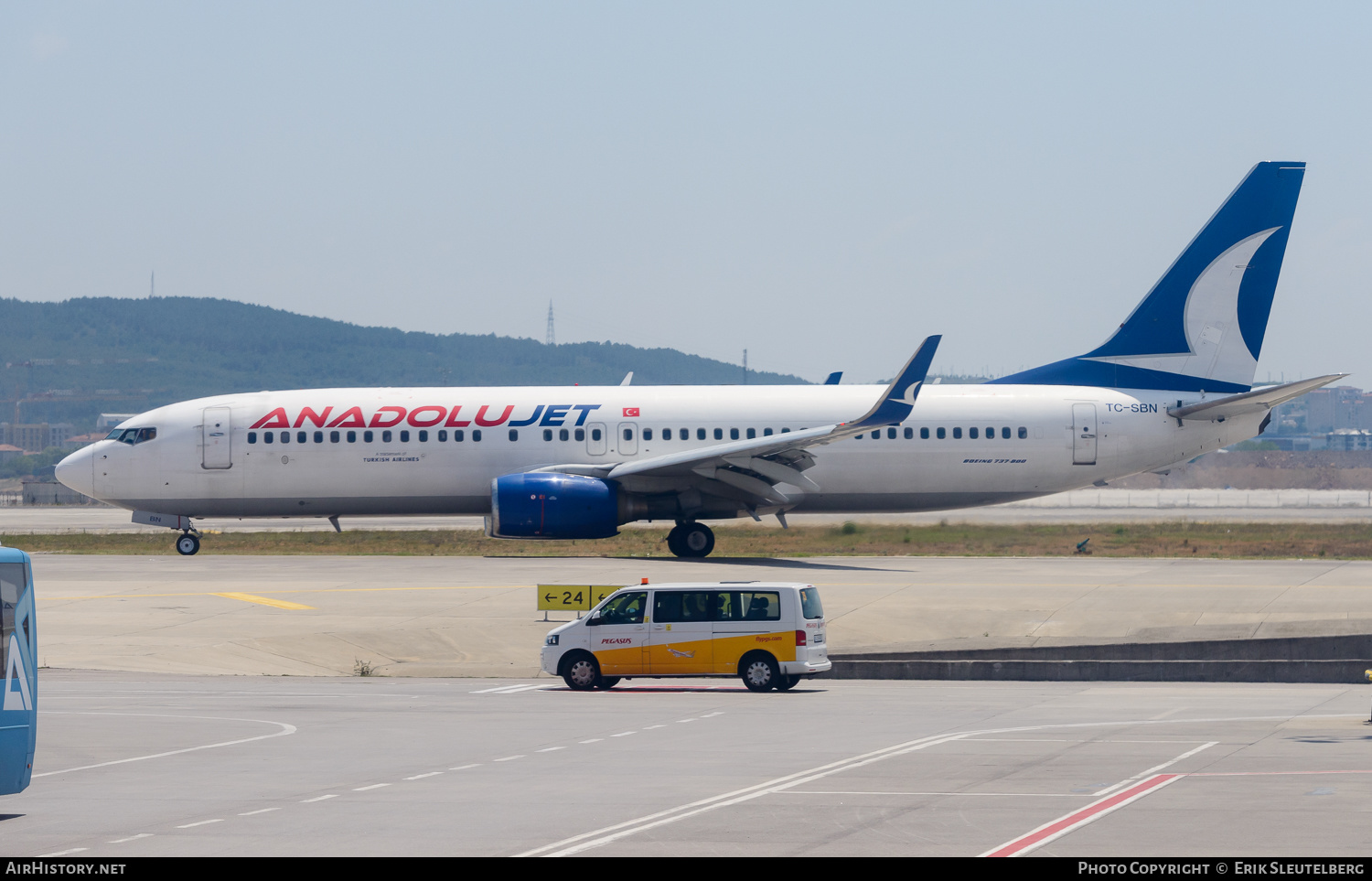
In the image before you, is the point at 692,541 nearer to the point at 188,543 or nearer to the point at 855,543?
the point at 855,543

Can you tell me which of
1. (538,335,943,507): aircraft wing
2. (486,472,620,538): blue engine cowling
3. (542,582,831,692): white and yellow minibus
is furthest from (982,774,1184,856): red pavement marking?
(486,472,620,538): blue engine cowling

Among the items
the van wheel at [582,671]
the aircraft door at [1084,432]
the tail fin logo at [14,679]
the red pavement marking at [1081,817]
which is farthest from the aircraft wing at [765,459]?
the tail fin logo at [14,679]

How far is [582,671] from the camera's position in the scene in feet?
77.8

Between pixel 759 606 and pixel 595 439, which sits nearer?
pixel 759 606

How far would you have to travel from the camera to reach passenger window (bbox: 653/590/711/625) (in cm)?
2341

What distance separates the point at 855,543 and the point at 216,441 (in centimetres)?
1924

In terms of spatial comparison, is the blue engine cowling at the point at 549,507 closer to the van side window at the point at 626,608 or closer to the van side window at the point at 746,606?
the van side window at the point at 626,608

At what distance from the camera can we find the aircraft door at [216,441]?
42188mm

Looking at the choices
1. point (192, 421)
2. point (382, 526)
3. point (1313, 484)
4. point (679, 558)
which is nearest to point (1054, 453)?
point (679, 558)

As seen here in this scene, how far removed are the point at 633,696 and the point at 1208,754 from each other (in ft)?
31.5

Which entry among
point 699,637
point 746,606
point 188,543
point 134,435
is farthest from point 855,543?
point 746,606

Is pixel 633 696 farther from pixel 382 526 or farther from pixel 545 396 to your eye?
pixel 382 526

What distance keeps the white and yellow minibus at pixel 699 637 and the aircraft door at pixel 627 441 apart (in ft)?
61.5

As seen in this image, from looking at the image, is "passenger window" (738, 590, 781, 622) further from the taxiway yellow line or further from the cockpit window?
the cockpit window
